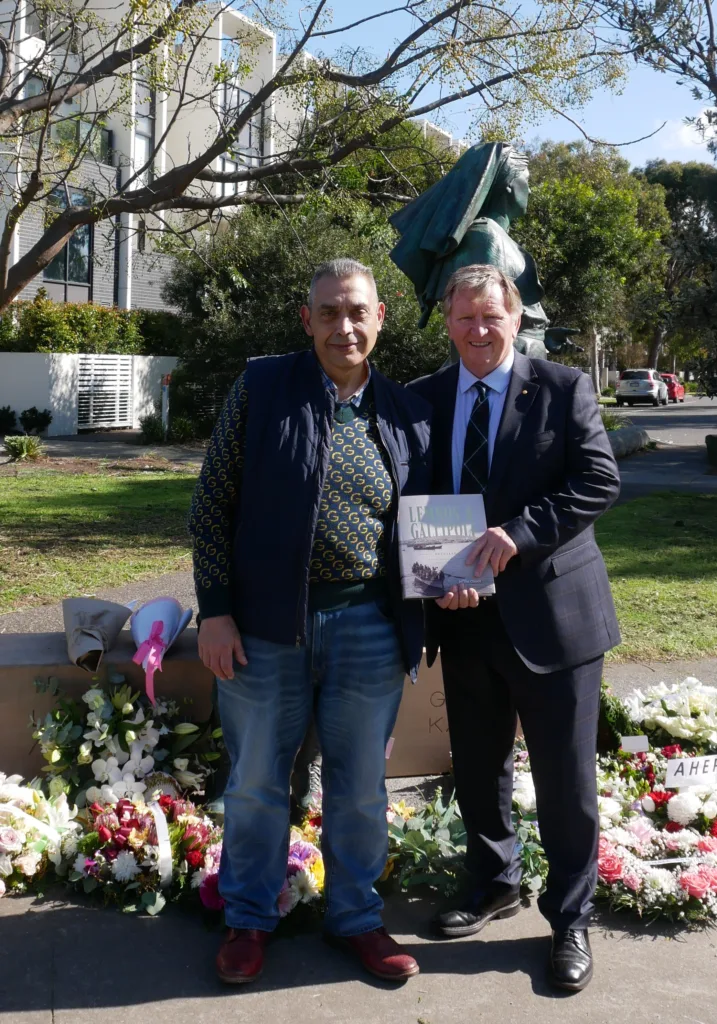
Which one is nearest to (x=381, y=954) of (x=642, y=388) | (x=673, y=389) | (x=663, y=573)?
(x=663, y=573)

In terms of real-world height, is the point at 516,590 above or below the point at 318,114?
below

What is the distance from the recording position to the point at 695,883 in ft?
10.8

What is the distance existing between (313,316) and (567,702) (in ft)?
4.34

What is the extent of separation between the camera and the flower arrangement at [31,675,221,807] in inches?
147

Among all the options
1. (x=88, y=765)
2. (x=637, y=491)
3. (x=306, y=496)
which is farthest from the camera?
(x=637, y=491)

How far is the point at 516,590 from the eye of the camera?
9.53ft

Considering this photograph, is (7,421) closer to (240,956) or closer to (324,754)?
(324,754)

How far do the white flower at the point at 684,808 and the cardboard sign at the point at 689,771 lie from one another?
0.05 m

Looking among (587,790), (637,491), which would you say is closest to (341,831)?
(587,790)

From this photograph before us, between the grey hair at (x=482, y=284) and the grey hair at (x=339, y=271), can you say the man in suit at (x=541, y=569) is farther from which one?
the grey hair at (x=339, y=271)

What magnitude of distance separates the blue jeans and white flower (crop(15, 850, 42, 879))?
0.70 m

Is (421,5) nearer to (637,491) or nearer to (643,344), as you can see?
(637,491)

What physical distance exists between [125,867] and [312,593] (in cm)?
122

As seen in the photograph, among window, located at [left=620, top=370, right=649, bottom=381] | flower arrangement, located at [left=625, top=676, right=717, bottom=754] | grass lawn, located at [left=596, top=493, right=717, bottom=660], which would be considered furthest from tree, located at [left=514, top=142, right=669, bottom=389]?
flower arrangement, located at [left=625, top=676, right=717, bottom=754]
